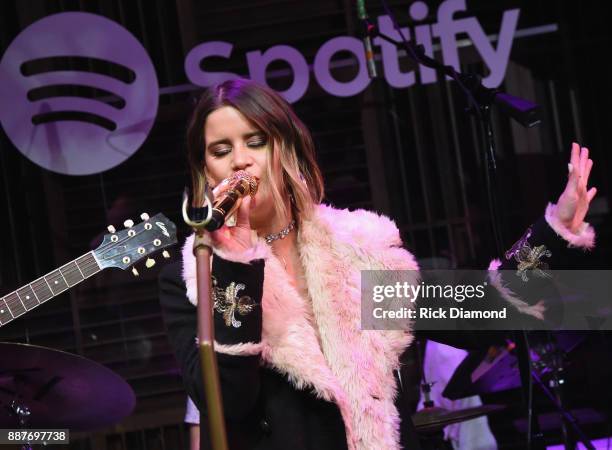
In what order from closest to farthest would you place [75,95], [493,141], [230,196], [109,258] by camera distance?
[230,196], [493,141], [109,258], [75,95]

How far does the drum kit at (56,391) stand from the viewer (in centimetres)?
239

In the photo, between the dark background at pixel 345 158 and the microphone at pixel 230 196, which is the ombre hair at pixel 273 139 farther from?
the dark background at pixel 345 158

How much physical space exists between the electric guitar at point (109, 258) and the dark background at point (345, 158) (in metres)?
0.77

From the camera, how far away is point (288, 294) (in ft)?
5.48

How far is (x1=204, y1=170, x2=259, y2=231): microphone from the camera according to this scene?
1.18 meters

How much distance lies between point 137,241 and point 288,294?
1.25 meters

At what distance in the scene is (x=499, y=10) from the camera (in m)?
3.84

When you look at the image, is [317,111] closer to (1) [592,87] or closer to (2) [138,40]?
(2) [138,40]

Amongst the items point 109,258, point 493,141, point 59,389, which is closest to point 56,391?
point 59,389

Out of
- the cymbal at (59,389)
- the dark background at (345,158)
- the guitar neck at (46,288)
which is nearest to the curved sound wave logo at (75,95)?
the dark background at (345,158)

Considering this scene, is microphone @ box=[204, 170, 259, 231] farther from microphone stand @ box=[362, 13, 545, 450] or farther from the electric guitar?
the electric guitar

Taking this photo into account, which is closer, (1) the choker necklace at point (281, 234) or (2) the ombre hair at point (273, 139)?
(2) the ombre hair at point (273, 139)

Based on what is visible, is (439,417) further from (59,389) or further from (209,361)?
(209,361)

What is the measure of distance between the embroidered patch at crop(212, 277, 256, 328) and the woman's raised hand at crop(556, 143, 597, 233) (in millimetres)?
720
